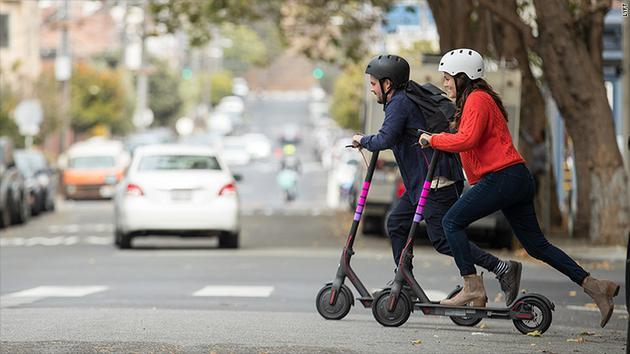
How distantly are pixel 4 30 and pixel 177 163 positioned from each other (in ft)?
160

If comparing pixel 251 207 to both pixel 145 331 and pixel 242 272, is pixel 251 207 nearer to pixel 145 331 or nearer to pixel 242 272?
pixel 242 272

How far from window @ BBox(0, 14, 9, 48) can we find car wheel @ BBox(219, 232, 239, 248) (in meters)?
48.0

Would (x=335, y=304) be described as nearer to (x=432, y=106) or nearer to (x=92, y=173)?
(x=432, y=106)

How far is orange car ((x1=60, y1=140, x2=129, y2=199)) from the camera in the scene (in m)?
50.7

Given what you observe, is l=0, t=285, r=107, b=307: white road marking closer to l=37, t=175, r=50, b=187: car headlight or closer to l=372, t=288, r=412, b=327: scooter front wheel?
l=372, t=288, r=412, b=327: scooter front wheel

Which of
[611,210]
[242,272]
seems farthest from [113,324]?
[611,210]

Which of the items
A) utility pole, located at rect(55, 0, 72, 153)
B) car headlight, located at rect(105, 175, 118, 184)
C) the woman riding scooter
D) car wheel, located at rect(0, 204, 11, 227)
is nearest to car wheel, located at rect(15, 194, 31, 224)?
car wheel, located at rect(0, 204, 11, 227)

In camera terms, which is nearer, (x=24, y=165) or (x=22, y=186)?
(x=22, y=186)

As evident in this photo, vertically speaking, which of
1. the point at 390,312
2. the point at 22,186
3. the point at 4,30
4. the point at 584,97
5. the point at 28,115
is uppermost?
the point at 4,30

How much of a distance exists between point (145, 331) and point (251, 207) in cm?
3694

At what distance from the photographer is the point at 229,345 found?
10430 millimetres

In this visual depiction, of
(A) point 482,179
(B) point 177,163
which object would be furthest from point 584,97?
(A) point 482,179

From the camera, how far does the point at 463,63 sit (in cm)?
1135

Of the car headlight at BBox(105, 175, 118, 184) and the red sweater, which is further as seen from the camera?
the car headlight at BBox(105, 175, 118, 184)
